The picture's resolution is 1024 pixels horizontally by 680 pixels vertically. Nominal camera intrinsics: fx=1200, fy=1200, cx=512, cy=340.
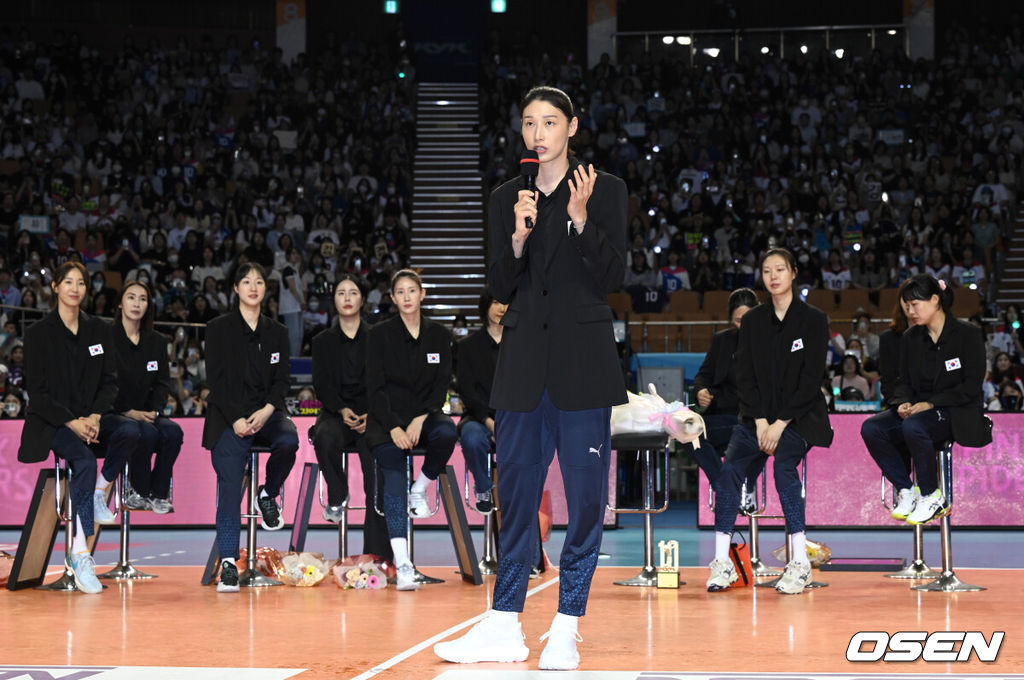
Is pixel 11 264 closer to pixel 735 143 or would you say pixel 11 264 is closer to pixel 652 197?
pixel 652 197

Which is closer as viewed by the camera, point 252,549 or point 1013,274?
point 252,549

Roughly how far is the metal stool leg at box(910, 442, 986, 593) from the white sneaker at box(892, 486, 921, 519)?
5.9 inches

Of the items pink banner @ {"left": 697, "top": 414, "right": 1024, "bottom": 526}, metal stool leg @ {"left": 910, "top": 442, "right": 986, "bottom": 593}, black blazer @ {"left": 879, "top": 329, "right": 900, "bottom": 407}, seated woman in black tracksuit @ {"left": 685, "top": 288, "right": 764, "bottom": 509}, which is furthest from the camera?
pink banner @ {"left": 697, "top": 414, "right": 1024, "bottom": 526}

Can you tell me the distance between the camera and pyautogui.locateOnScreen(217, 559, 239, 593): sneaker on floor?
6422 mm

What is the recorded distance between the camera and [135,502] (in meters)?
7.23

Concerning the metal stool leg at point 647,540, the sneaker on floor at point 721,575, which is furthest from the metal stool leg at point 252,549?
the sneaker on floor at point 721,575

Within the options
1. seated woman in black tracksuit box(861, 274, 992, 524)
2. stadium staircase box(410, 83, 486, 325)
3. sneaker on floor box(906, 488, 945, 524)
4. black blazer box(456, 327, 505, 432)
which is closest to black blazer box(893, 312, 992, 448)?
seated woman in black tracksuit box(861, 274, 992, 524)

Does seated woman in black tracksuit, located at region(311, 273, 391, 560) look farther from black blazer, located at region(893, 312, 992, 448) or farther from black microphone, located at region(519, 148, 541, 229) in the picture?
black microphone, located at region(519, 148, 541, 229)

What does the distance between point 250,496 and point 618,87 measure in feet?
55.0

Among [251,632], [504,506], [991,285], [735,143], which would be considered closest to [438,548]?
[251,632]

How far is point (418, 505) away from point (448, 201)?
14195mm

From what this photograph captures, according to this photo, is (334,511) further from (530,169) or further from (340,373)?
(530,169)

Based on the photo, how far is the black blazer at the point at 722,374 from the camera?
768 cm

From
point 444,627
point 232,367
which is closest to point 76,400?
point 232,367
